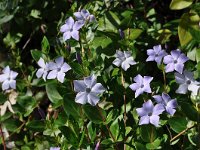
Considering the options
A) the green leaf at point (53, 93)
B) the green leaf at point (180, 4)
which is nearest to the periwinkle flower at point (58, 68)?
the green leaf at point (53, 93)

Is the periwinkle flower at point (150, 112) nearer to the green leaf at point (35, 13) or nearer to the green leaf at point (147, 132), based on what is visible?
the green leaf at point (147, 132)

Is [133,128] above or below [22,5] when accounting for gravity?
below

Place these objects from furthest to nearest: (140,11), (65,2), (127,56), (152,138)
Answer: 1. (65,2)
2. (140,11)
3. (127,56)
4. (152,138)

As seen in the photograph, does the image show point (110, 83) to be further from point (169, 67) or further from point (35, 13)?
point (35, 13)

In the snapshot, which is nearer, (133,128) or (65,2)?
(133,128)

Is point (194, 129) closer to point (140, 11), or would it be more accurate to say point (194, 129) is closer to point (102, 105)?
point (102, 105)

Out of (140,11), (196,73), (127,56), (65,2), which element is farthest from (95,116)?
(65,2)
